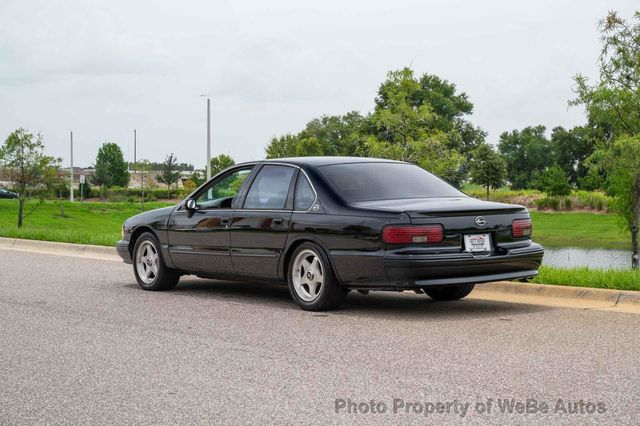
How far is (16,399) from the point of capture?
567cm

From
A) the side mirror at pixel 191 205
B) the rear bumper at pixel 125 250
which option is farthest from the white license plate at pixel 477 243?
the rear bumper at pixel 125 250

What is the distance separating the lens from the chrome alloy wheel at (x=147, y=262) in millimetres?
11523

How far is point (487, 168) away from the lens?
309 ft

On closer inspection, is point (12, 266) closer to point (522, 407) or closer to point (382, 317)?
point (382, 317)

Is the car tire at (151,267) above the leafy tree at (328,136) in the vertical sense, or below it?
below

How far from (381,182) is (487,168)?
8591cm

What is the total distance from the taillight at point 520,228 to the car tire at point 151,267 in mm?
4177

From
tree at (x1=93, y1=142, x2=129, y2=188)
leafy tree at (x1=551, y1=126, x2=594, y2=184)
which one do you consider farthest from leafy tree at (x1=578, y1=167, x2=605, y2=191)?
tree at (x1=93, y1=142, x2=129, y2=188)

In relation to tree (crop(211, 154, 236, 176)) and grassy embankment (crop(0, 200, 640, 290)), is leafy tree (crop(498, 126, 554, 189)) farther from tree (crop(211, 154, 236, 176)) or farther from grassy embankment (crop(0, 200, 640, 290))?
grassy embankment (crop(0, 200, 640, 290))

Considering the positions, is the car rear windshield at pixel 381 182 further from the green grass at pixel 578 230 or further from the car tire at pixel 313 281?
the green grass at pixel 578 230

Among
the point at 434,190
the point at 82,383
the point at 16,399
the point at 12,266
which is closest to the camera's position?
the point at 16,399

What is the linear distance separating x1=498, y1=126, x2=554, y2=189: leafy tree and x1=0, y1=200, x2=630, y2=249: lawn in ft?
177

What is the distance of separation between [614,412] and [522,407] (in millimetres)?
479

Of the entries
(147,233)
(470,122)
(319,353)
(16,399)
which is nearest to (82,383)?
(16,399)
